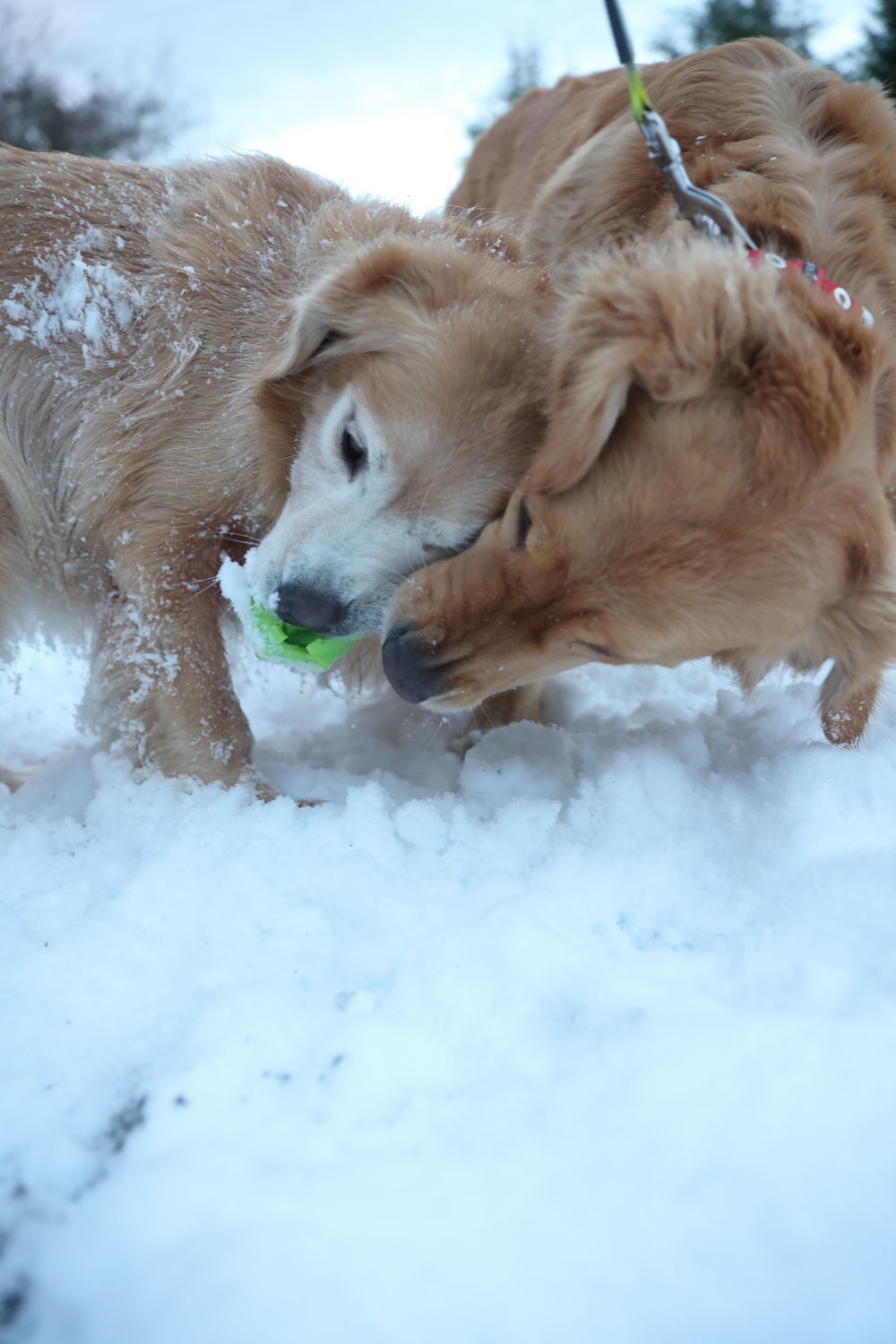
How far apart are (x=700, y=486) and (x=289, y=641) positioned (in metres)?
0.99

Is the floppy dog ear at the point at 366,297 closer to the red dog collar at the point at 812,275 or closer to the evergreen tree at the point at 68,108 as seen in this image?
the red dog collar at the point at 812,275

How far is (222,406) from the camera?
2.29 meters

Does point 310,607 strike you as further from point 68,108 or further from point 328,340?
point 68,108

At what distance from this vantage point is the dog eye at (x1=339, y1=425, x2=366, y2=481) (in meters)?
2.00

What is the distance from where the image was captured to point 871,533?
1758 millimetres

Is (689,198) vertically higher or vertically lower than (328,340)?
higher

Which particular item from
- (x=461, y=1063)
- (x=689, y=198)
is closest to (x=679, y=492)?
(x=689, y=198)

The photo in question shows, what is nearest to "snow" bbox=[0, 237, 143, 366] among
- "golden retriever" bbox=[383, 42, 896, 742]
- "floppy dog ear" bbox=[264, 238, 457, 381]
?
"floppy dog ear" bbox=[264, 238, 457, 381]

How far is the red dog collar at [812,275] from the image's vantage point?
1.75 meters

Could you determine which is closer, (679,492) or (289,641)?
(679,492)

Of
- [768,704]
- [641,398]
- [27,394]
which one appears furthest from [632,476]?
[27,394]

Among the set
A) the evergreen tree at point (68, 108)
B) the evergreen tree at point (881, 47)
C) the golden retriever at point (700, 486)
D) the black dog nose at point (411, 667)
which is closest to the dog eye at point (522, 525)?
the golden retriever at point (700, 486)

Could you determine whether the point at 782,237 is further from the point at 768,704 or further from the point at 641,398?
the point at 768,704

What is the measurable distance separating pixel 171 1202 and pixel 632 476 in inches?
52.4
